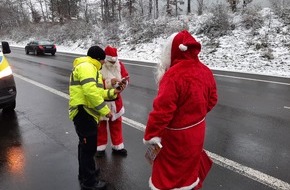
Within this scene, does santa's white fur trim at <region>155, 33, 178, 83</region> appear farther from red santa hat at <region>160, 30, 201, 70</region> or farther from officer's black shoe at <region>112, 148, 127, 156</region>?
officer's black shoe at <region>112, 148, 127, 156</region>

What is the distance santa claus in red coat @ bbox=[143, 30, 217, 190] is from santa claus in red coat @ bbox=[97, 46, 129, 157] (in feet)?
Result: 6.50

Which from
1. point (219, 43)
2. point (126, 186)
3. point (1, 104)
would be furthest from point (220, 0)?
point (126, 186)

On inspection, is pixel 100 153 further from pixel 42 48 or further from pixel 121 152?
pixel 42 48

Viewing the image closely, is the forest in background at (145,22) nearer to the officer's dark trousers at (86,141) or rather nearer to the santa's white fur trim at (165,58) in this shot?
the officer's dark trousers at (86,141)

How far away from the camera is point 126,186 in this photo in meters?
3.88

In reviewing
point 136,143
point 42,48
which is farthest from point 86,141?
point 42,48

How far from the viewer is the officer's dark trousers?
3557 millimetres

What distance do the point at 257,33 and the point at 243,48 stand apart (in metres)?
1.99

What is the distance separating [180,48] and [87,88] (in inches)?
54.1

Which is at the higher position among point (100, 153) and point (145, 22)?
point (145, 22)

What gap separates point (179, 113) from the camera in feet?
8.07

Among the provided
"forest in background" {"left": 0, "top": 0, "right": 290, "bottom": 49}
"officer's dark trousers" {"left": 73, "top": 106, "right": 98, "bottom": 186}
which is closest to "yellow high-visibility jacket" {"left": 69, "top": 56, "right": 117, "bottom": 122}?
"officer's dark trousers" {"left": 73, "top": 106, "right": 98, "bottom": 186}

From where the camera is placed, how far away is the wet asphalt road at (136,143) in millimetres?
4039

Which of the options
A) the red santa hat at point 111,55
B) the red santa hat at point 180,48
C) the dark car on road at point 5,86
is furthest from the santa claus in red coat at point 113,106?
the dark car on road at point 5,86
